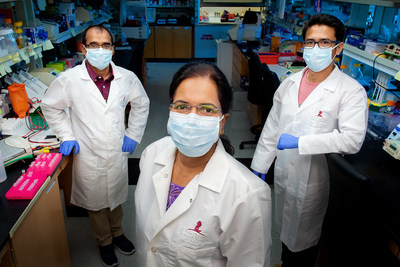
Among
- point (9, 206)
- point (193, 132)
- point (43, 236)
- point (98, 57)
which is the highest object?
point (98, 57)

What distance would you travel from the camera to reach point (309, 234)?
1875 millimetres

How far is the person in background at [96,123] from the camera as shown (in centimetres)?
189

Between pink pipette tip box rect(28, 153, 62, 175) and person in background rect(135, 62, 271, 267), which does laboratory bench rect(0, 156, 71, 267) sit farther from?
person in background rect(135, 62, 271, 267)

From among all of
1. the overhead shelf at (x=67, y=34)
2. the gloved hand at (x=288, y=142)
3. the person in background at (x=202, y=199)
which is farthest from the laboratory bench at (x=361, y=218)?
the overhead shelf at (x=67, y=34)

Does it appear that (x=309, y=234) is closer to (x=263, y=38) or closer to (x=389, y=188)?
(x=389, y=188)

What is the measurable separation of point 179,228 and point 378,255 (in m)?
0.81

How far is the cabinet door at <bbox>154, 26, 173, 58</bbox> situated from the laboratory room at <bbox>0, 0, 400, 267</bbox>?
4.42 meters

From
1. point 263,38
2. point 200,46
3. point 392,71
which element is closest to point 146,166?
point 392,71

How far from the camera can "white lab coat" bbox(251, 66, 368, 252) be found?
1.58 m

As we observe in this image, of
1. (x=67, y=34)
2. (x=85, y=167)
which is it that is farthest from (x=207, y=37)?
(x=85, y=167)

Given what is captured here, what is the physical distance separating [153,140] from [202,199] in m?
2.92

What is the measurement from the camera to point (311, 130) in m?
1.72

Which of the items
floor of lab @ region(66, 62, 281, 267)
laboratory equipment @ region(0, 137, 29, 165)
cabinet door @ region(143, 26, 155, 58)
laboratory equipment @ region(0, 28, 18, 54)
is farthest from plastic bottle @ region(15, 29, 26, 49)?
cabinet door @ region(143, 26, 155, 58)

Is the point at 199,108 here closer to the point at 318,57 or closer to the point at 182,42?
the point at 318,57
